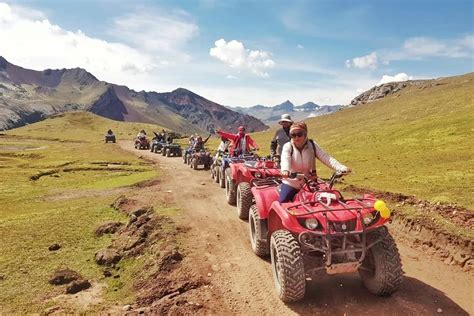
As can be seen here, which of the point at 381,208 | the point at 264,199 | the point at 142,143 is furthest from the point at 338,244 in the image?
the point at 142,143

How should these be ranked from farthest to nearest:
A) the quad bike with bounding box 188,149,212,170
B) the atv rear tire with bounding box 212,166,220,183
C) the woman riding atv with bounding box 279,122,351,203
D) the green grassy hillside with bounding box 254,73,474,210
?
the quad bike with bounding box 188,149,212,170, the atv rear tire with bounding box 212,166,220,183, the green grassy hillside with bounding box 254,73,474,210, the woman riding atv with bounding box 279,122,351,203

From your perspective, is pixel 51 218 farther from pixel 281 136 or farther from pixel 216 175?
pixel 281 136

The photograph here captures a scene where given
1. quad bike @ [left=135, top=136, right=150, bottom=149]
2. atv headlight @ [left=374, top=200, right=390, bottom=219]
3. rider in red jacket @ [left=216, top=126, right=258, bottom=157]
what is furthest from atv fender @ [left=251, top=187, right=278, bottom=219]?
quad bike @ [left=135, top=136, right=150, bottom=149]

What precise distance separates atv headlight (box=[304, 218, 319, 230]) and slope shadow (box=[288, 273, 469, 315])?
166cm

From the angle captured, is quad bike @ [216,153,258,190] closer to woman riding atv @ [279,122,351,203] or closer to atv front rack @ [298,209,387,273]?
woman riding atv @ [279,122,351,203]

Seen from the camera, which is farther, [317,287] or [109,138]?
[109,138]

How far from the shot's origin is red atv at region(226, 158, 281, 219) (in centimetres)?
1526

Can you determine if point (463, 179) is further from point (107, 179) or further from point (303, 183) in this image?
point (107, 179)

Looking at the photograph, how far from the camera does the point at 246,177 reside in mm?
16109

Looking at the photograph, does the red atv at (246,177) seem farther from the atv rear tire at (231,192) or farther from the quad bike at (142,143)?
the quad bike at (142,143)

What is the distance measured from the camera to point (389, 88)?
7052 inches

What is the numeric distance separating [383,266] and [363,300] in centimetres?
90

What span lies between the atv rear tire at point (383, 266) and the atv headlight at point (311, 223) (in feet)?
3.99

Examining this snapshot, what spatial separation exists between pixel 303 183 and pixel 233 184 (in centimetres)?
818
